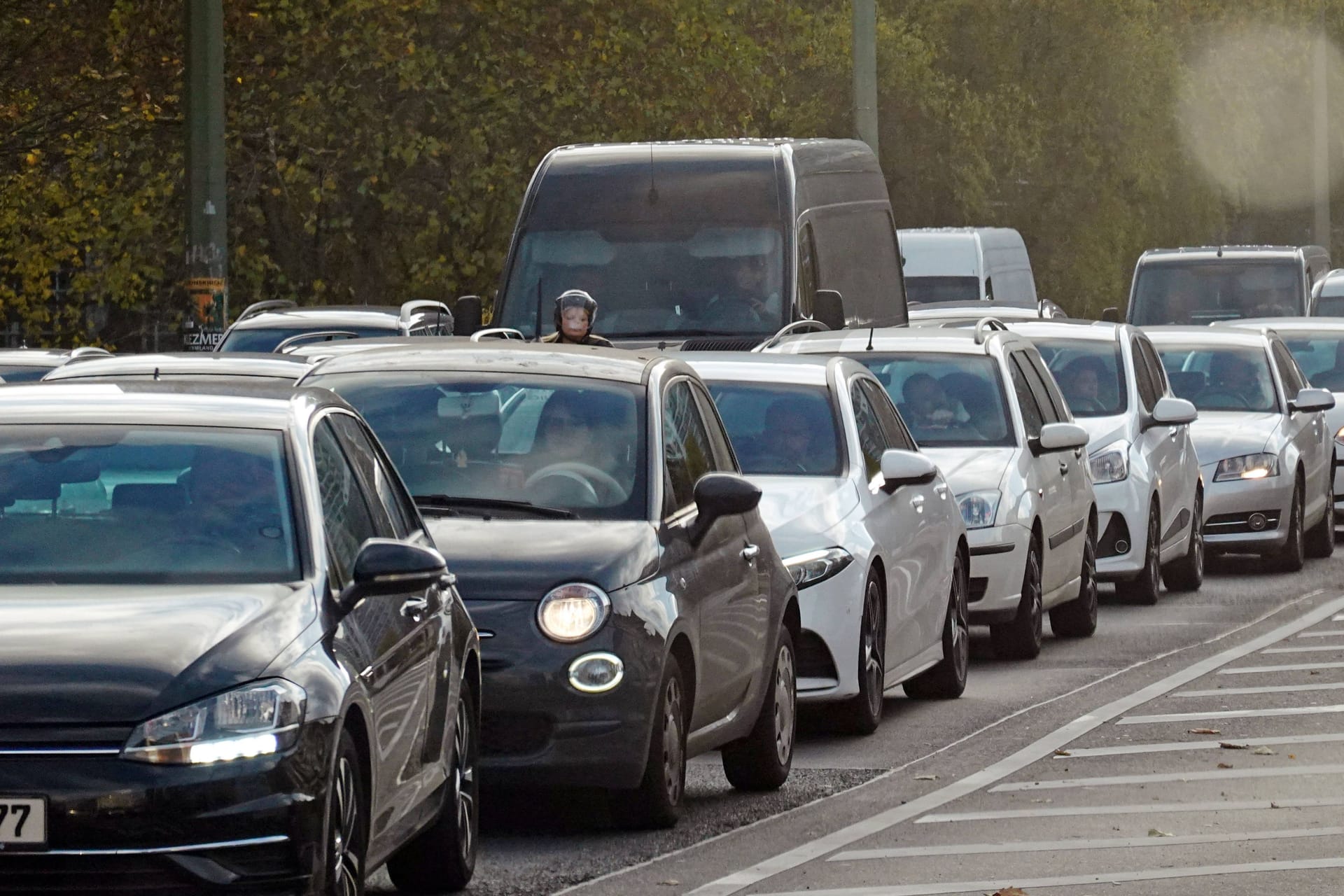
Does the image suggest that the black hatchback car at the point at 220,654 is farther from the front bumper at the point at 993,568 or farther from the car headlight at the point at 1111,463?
the car headlight at the point at 1111,463

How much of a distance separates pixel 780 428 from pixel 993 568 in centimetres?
246

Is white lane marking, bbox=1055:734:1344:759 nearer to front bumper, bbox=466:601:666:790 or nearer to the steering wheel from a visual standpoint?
the steering wheel

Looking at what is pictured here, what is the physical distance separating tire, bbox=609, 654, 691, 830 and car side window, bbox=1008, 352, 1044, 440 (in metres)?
6.56

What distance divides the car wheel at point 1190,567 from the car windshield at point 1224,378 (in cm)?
209

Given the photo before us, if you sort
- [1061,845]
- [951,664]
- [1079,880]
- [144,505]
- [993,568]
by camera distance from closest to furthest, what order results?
[144,505], [1079,880], [1061,845], [951,664], [993,568]

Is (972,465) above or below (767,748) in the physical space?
above

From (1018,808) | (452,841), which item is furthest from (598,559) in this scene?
(1018,808)

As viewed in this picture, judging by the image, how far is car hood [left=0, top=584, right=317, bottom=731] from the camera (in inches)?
237

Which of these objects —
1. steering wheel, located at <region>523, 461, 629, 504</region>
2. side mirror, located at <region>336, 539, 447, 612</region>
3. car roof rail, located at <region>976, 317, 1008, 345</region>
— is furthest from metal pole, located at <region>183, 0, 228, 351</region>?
side mirror, located at <region>336, 539, 447, 612</region>

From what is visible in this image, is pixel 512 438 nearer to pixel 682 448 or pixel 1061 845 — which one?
pixel 682 448

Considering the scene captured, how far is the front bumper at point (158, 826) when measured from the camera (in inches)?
234

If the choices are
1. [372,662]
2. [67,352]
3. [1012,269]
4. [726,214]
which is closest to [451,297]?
[1012,269]

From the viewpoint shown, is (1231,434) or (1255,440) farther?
(1231,434)

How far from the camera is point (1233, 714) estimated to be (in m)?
12.3
